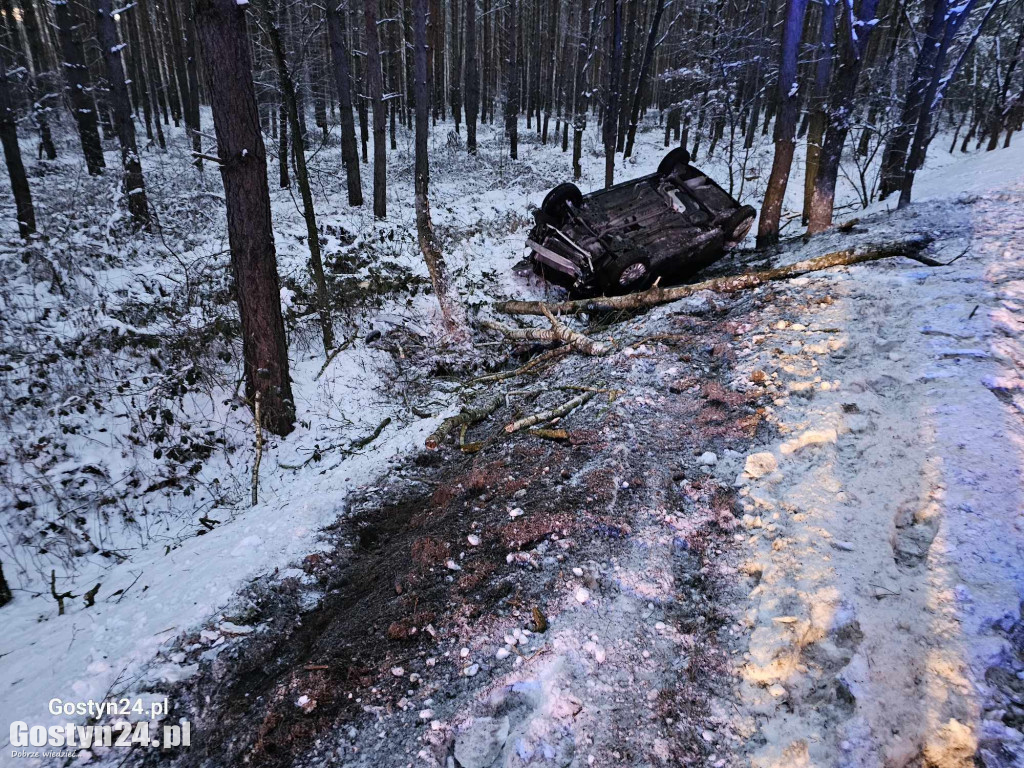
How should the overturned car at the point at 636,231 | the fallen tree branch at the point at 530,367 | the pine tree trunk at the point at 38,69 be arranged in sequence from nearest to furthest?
the fallen tree branch at the point at 530,367 < the overturned car at the point at 636,231 < the pine tree trunk at the point at 38,69

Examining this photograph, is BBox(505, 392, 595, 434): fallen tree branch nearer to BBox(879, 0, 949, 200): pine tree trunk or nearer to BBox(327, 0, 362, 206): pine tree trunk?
BBox(879, 0, 949, 200): pine tree trunk

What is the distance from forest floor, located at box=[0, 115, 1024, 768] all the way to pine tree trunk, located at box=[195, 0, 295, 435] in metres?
1.18

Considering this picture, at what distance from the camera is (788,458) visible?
3424mm

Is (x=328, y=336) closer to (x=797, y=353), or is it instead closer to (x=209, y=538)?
(x=209, y=538)

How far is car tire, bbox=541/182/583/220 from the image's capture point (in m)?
8.65

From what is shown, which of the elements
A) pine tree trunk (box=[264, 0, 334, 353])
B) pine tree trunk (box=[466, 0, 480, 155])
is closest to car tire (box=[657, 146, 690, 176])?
pine tree trunk (box=[264, 0, 334, 353])

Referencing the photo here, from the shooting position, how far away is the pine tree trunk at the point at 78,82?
11.7 meters

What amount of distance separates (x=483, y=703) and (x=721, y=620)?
1.25 meters

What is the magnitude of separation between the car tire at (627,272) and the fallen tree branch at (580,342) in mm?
1349

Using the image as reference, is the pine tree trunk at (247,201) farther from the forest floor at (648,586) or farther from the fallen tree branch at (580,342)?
the fallen tree branch at (580,342)

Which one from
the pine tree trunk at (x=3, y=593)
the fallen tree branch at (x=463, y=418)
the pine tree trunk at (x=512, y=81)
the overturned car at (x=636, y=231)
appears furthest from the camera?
the pine tree trunk at (x=512, y=81)

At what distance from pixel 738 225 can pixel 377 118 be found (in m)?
9.03

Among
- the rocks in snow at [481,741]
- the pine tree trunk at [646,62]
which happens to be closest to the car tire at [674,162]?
the pine tree trunk at [646,62]

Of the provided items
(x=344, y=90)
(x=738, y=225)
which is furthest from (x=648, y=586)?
(x=344, y=90)
